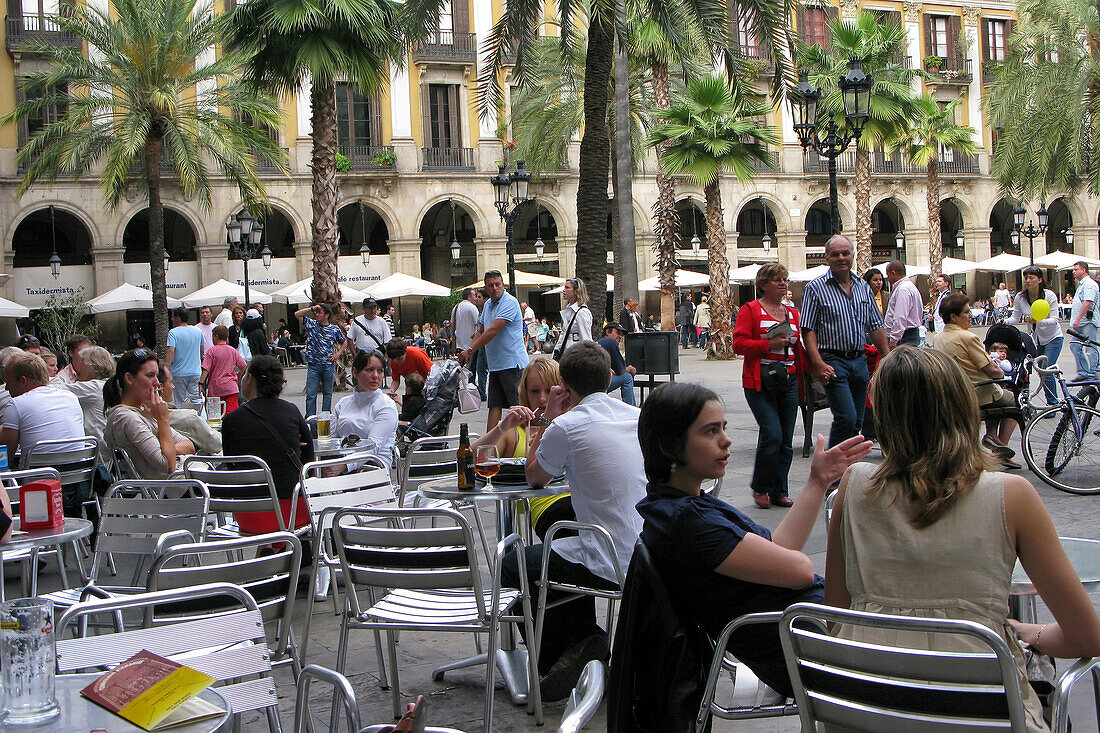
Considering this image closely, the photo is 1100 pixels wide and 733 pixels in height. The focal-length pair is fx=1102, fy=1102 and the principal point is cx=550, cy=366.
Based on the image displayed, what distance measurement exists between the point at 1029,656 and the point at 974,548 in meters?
0.42

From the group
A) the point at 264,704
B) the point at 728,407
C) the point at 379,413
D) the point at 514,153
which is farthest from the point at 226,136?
the point at 264,704

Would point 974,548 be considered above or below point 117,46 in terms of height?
below

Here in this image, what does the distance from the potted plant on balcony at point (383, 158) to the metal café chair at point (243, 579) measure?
3362 centimetres

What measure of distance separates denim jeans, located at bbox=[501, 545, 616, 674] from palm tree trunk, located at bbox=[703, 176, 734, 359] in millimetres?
22133

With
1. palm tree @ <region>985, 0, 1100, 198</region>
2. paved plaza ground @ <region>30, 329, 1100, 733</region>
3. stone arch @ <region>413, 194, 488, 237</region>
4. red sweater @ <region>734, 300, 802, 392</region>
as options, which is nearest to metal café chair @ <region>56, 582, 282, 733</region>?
paved plaza ground @ <region>30, 329, 1100, 733</region>

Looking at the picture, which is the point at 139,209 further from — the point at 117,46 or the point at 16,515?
the point at 16,515

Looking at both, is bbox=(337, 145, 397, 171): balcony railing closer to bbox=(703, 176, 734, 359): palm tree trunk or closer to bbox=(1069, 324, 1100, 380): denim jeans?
bbox=(703, 176, 734, 359): palm tree trunk

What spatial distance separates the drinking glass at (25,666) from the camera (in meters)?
2.43

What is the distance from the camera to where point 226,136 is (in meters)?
27.1

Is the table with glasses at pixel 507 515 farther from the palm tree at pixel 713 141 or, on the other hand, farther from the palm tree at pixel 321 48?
the palm tree at pixel 713 141

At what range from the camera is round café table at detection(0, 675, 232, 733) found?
2.36 meters

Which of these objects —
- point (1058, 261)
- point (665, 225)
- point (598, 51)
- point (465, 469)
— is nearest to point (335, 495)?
point (465, 469)

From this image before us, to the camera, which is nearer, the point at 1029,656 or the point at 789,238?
the point at 1029,656

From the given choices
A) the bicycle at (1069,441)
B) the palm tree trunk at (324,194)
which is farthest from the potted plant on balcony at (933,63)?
the bicycle at (1069,441)
